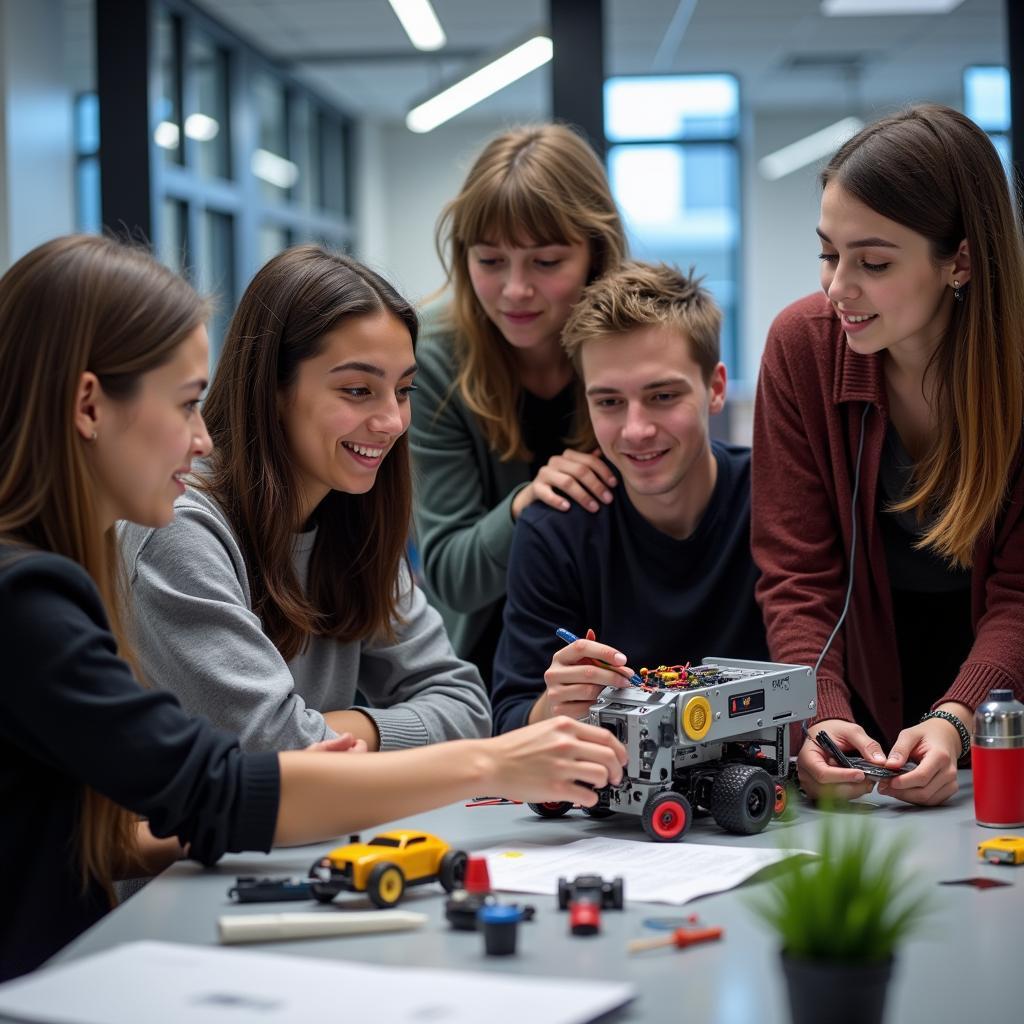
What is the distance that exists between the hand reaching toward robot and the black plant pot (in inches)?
30.4

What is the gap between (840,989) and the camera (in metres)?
0.86

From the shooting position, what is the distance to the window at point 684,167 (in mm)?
10938

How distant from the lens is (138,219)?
14.2 feet

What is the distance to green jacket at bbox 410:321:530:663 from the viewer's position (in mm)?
2559

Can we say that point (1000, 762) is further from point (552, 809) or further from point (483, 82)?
point (483, 82)

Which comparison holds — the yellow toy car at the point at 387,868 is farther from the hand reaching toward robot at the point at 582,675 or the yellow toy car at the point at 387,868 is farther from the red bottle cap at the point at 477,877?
the hand reaching toward robot at the point at 582,675

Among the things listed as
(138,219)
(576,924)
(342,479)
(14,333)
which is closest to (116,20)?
(138,219)

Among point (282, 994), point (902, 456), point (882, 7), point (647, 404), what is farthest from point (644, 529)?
point (882, 7)

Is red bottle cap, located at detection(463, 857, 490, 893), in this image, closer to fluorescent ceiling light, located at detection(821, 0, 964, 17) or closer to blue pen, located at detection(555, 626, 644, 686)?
blue pen, located at detection(555, 626, 644, 686)

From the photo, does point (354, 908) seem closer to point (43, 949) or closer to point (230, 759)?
point (230, 759)

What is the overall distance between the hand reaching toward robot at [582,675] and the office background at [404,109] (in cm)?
207

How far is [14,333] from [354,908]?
0.68m

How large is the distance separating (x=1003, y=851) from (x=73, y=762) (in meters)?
0.95

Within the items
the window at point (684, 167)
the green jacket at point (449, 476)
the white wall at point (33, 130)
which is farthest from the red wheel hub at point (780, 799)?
the window at point (684, 167)
